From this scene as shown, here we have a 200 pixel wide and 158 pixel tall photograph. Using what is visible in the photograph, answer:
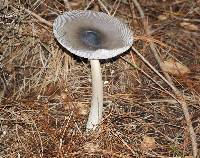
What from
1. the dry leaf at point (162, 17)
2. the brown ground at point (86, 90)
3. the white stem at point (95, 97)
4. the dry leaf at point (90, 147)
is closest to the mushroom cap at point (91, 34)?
the white stem at point (95, 97)

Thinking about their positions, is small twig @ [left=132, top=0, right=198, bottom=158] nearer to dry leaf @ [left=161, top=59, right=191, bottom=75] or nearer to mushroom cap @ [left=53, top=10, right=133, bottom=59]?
dry leaf @ [left=161, top=59, right=191, bottom=75]

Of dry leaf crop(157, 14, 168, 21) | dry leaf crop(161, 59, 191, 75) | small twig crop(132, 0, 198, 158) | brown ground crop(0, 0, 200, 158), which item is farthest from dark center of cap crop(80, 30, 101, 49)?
dry leaf crop(157, 14, 168, 21)

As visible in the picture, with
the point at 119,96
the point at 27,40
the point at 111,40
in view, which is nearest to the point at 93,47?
the point at 111,40

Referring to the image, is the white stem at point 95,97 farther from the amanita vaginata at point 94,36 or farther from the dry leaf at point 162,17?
the dry leaf at point 162,17

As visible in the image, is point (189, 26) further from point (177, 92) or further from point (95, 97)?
point (95, 97)

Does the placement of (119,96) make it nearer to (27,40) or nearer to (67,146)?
(67,146)

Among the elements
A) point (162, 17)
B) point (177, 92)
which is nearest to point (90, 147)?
point (177, 92)
